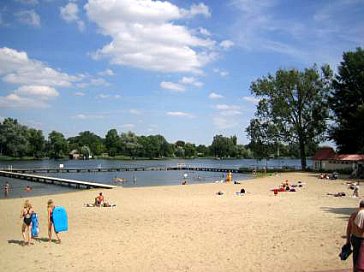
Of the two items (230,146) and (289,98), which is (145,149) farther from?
(289,98)

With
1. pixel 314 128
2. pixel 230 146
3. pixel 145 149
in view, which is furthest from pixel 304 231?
pixel 230 146

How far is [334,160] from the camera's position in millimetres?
58312

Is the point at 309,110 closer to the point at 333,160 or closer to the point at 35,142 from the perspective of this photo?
the point at 333,160

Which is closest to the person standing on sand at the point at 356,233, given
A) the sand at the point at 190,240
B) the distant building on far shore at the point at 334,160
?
the sand at the point at 190,240

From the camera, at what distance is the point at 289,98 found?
6481 centimetres

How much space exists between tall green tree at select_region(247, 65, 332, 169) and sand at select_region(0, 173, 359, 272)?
41.0m

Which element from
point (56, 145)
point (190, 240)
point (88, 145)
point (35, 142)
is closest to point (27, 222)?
point (190, 240)

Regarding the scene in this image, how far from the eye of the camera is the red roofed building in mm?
53625

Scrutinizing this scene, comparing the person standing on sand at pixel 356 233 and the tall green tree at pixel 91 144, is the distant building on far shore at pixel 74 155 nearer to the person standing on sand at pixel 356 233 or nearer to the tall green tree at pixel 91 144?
the tall green tree at pixel 91 144

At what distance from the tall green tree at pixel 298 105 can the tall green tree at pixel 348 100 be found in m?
2.92

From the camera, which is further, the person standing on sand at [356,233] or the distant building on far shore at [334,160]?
the distant building on far shore at [334,160]

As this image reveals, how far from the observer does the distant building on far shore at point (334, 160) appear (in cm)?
5325

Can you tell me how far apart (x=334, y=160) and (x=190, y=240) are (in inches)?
1898

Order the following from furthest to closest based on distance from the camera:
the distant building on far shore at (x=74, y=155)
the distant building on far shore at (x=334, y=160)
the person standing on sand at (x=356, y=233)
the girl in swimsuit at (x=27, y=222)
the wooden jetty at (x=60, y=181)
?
1. the distant building on far shore at (x=74, y=155)
2. the distant building on far shore at (x=334, y=160)
3. the wooden jetty at (x=60, y=181)
4. the girl in swimsuit at (x=27, y=222)
5. the person standing on sand at (x=356, y=233)
